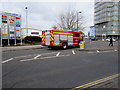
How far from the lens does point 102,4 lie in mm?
78375

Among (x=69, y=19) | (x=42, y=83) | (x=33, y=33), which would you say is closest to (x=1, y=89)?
(x=42, y=83)

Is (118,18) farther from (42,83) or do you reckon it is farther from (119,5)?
(42,83)

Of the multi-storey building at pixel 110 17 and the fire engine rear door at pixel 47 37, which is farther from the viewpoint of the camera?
the multi-storey building at pixel 110 17

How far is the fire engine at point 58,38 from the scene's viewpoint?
13.9m

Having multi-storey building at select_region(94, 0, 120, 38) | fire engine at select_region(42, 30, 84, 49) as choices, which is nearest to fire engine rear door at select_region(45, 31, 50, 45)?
fire engine at select_region(42, 30, 84, 49)

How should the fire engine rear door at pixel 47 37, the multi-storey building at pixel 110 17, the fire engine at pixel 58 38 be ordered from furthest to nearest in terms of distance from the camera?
1. the multi-storey building at pixel 110 17
2. the fire engine rear door at pixel 47 37
3. the fire engine at pixel 58 38

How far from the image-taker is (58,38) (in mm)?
14281

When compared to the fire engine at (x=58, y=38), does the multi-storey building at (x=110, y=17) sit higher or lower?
higher

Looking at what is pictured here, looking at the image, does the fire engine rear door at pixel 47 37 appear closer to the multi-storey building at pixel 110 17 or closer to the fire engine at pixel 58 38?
the fire engine at pixel 58 38

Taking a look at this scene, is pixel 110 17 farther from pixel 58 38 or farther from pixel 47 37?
pixel 47 37

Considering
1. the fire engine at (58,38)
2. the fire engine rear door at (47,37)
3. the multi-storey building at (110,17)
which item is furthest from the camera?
the multi-storey building at (110,17)

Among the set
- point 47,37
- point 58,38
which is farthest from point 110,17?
point 47,37

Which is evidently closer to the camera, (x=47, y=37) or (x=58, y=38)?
(x=58, y=38)

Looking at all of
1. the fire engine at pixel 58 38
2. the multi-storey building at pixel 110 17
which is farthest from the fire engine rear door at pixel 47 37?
the multi-storey building at pixel 110 17
